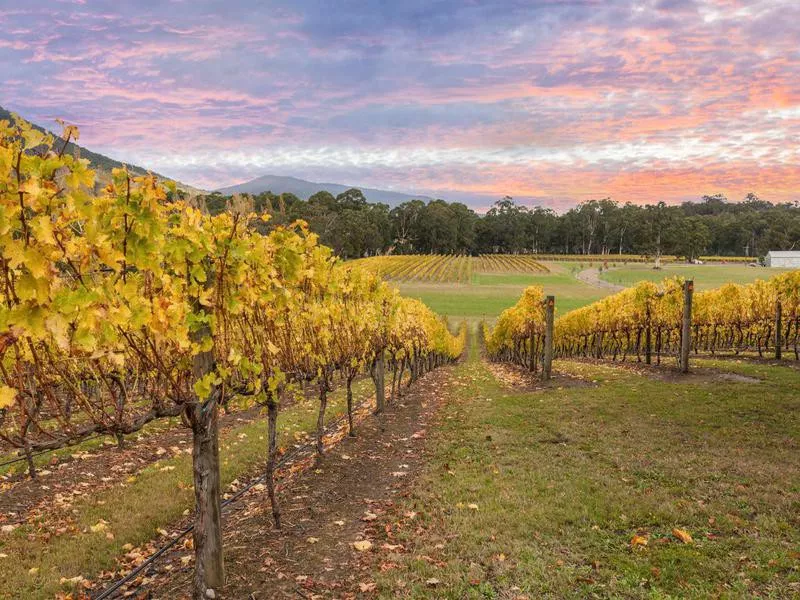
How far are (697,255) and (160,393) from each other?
177m

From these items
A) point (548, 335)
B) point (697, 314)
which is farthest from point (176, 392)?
point (697, 314)

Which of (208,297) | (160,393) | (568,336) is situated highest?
(208,297)

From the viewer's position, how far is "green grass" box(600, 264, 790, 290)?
9000 cm

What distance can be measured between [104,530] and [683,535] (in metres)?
8.64

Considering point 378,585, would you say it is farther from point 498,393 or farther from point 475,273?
point 475,273

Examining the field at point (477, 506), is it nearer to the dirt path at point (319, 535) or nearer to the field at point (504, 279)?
the dirt path at point (319, 535)

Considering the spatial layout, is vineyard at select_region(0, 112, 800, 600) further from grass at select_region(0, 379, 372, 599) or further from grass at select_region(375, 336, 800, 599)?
grass at select_region(375, 336, 800, 599)

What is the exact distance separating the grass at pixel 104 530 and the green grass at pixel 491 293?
6147 centimetres

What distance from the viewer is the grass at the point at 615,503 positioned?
5902 millimetres

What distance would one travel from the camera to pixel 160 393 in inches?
218

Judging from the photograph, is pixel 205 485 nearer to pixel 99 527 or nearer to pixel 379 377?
pixel 99 527

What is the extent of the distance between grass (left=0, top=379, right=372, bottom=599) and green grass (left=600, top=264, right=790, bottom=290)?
87.5m

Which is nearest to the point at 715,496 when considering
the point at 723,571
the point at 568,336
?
the point at 723,571

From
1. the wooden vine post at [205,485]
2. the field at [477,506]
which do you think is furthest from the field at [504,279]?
the wooden vine post at [205,485]
